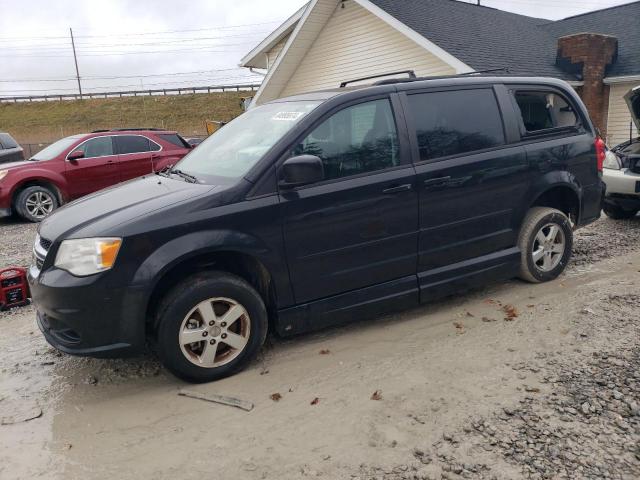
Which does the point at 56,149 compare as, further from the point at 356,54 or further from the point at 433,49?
the point at 433,49

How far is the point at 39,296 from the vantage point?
132 inches

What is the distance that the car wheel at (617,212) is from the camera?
25.3ft

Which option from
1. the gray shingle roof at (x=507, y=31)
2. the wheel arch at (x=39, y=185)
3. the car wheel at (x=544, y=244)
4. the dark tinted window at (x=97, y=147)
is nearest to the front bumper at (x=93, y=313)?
the car wheel at (x=544, y=244)

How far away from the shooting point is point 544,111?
4.93 meters

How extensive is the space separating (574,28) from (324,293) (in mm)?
19687

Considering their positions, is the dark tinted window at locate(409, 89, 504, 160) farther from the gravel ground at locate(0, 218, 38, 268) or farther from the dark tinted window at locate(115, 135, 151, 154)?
the dark tinted window at locate(115, 135, 151, 154)

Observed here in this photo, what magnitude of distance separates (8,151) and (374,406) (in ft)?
39.7

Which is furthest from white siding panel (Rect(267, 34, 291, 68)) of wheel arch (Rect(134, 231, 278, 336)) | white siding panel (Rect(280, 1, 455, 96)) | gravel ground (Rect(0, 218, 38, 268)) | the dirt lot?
wheel arch (Rect(134, 231, 278, 336))

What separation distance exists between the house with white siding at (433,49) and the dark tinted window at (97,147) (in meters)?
6.40

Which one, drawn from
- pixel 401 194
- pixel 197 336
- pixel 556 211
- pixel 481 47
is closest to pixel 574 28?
pixel 481 47

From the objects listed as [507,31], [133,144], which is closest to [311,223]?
[133,144]

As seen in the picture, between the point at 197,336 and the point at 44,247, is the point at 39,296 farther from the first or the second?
the point at 197,336

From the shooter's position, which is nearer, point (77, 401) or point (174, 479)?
point (174, 479)

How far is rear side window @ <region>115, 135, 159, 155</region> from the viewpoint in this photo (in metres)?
10.7
